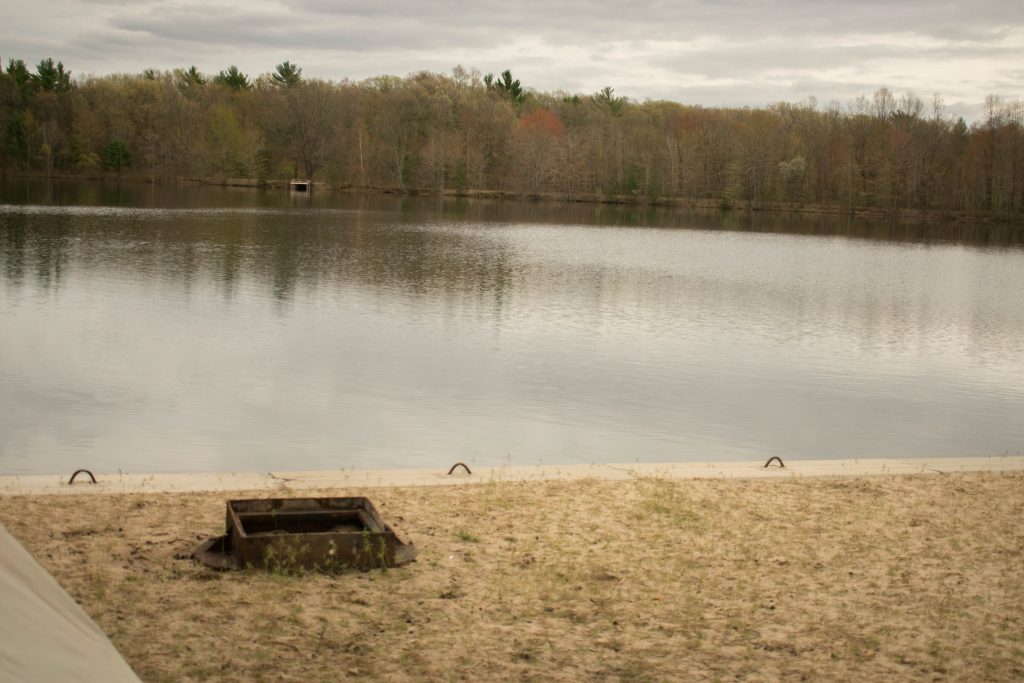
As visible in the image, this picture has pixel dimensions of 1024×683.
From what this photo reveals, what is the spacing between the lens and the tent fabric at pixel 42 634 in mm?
3707

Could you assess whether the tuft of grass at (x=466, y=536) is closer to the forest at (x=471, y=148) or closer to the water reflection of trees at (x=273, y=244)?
the water reflection of trees at (x=273, y=244)

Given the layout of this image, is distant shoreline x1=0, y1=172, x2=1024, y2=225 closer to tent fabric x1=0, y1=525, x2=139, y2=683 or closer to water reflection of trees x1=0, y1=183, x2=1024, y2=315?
water reflection of trees x1=0, y1=183, x2=1024, y2=315

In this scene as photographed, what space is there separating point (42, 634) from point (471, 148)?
105m

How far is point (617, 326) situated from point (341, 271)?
31.7 ft

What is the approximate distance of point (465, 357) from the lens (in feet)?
58.3

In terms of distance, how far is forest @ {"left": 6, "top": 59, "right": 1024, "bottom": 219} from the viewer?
101188 millimetres

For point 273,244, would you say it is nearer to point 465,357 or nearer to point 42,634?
point 465,357

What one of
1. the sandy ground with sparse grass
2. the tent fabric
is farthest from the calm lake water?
the tent fabric

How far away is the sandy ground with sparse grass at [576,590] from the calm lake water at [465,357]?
10.8ft

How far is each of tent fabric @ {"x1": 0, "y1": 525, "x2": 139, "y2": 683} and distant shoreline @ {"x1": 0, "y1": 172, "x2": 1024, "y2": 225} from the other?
9630 centimetres

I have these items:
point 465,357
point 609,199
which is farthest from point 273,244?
point 609,199

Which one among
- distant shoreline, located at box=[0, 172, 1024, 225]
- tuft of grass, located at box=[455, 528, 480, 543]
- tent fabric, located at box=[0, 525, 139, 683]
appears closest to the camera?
tent fabric, located at box=[0, 525, 139, 683]

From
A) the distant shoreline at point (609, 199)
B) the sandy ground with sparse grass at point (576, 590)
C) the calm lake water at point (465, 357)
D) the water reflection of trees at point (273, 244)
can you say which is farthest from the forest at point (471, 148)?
the sandy ground with sparse grass at point (576, 590)

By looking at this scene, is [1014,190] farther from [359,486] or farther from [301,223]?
[359,486]
